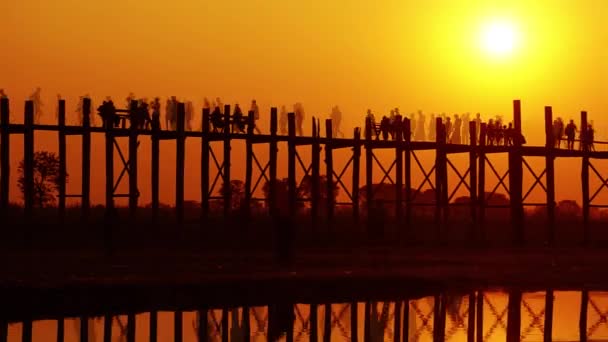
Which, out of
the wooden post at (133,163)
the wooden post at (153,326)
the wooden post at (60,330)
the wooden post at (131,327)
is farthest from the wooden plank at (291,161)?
the wooden post at (60,330)

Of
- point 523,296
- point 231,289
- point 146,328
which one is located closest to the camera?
point 146,328

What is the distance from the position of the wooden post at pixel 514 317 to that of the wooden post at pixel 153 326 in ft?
15.5

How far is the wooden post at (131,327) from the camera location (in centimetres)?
1888

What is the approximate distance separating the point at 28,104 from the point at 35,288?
11.2 m

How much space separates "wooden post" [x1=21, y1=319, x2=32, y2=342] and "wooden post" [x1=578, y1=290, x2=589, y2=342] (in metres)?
6.86

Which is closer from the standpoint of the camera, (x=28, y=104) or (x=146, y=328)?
(x=146, y=328)

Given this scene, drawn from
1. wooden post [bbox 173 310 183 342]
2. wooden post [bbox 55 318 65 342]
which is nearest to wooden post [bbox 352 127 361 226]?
wooden post [bbox 173 310 183 342]

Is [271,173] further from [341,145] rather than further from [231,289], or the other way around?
[231,289]

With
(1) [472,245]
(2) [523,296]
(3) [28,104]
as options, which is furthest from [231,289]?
(1) [472,245]

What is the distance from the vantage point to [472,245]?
3841cm

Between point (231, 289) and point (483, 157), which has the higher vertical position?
point (483, 157)

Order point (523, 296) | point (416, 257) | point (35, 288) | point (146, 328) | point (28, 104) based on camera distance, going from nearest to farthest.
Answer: point (146, 328)
point (35, 288)
point (523, 296)
point (28, 104)
point (416, 257)

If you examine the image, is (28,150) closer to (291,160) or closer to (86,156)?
(86,156)

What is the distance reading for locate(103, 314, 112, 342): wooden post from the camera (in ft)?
61.8
